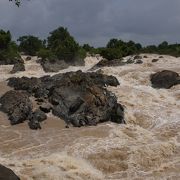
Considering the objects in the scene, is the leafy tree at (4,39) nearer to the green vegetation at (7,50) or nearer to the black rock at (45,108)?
the green vegetation at (7,50)

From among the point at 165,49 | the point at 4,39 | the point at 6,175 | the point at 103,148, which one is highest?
the point at 4,39

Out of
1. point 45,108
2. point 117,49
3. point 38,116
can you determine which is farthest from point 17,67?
point 38,116

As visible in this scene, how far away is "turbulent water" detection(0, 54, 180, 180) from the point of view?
65.9 ft

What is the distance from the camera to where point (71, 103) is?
2766cm

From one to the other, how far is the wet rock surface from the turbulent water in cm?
57

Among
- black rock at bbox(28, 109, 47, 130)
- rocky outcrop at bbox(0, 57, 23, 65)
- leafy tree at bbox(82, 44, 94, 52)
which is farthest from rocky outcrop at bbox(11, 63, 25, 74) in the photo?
leafy tree at bbox(82, 44, 94, 52)

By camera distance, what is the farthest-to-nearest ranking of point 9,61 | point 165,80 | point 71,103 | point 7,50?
point 7,50, point 9,61, point 165,80, point 71,103

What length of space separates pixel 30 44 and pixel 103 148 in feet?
121

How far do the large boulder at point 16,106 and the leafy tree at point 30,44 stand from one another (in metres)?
28.1

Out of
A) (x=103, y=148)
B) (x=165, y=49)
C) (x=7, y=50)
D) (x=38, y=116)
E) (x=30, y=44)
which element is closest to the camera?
(x=103, y=148)

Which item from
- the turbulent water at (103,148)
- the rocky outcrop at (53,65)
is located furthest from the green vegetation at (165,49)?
the turbulent water at (103,148)

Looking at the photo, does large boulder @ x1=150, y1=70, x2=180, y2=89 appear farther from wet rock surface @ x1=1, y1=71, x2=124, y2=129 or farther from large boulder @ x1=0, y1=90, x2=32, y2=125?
large boulder @ x1=0, y1=90, x2=32, y2=125

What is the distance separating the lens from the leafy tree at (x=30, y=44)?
5666 cm

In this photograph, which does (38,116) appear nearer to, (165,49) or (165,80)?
(165,80)
